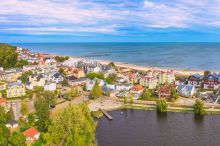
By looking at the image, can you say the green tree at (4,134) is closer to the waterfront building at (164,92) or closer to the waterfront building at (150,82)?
the waterfront building at (164,92)

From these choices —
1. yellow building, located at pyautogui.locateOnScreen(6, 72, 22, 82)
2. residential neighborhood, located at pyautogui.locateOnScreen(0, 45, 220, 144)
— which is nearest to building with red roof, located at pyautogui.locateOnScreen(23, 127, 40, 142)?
residential neighborhood, located at pyautogui.locateOnScreen(0, 45, 220, 144)

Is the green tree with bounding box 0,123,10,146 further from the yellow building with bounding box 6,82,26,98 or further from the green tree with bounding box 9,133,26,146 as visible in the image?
the yellow building with bounding box 6,82,26,98

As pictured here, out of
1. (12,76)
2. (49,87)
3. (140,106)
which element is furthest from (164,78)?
(12,76)

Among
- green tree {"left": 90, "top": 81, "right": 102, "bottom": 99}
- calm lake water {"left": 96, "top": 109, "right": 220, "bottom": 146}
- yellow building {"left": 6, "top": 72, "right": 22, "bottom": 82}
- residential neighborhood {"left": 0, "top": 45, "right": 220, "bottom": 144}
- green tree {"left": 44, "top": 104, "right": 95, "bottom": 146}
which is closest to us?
green tree {"left": 44, "top": 104, "right": 95, "bottom": 146}

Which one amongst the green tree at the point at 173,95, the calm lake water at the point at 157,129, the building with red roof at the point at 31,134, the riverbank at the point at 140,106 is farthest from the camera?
the green tree at the point at 173,95

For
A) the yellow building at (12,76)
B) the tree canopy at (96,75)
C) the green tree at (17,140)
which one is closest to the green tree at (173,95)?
the tree canopy at (96,75)

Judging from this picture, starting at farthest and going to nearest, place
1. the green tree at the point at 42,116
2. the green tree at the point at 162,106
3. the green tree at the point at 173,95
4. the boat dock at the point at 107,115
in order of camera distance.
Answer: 1. the green tree at the point at 173,95
2. the green tree at the point at 162,106
3. the boat dock at the point at 107,115
4. the green tree at the point at 42,116
